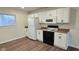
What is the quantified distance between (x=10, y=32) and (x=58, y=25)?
1.05 meters

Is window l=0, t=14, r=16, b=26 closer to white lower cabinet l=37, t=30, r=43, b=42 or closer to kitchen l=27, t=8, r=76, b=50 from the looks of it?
kitchen l=27, t=8, r=76, b=50

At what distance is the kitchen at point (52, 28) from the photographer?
4.95 feet

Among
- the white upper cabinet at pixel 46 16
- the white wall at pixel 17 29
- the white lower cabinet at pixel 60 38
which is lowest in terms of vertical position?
the white lower cabinet at pixel 60 38

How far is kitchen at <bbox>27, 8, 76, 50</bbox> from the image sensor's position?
151cm

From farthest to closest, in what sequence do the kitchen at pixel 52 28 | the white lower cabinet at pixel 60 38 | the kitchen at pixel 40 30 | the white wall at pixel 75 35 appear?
1. the white lower cabinet at pixel 60 38
2. the kitchen at pixel 52 28
3. the white wall at pixel 75 35
4. the kitchen at pixel 40 30

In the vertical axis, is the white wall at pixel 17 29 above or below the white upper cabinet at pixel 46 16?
below

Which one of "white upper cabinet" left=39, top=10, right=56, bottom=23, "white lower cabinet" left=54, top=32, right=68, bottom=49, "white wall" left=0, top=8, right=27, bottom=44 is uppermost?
"white upper cabinet" left=39, top=10, right=56, bottom=23

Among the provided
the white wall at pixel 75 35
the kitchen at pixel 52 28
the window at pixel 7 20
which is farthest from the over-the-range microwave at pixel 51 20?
the window at pixel 7 20

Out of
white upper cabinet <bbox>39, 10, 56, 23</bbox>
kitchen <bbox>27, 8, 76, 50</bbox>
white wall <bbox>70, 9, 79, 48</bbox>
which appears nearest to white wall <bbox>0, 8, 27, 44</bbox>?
kitchen <bbox>27, 8, 76, 50</bbox>

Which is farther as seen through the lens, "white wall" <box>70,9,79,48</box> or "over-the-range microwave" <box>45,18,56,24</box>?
"over-the-range microwave" <box>45,18,56,24</box>

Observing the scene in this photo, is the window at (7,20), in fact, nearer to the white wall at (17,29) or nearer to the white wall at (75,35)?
the white wall at (17,29)

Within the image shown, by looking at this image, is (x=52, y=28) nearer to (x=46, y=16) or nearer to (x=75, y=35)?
(x=46, y=16)
